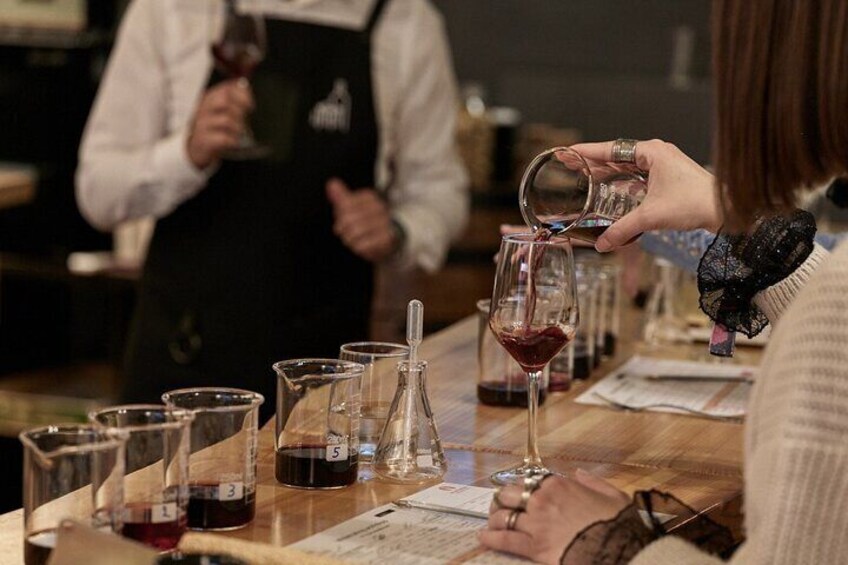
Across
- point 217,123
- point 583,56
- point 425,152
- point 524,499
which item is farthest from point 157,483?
point 583,56

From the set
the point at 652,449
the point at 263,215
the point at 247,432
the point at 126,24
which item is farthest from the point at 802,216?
the point at 126,24

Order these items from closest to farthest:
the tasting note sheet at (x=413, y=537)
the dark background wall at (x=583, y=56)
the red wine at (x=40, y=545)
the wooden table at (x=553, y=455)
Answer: the red wine at (x=40, y=545) → the tasting note sheet at (x=413, y=537) → the wooden table at (x=553, y=455) → the dark background wall at (x=583, y=56)

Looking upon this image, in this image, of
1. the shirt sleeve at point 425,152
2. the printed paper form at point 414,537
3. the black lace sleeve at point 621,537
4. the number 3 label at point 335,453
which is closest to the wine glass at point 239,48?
the shirt sleeve at point 425,152

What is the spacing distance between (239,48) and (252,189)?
340mm

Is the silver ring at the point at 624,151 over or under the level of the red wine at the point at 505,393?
over

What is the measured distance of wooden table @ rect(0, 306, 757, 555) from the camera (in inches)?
67.5

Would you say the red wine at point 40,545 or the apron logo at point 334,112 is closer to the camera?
the red wine at point 40,545

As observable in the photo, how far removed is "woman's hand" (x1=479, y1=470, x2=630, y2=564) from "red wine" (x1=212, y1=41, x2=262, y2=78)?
195 centimetres

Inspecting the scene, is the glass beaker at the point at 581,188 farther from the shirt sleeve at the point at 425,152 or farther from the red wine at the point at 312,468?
the shirt sleeve at the point at 425,152

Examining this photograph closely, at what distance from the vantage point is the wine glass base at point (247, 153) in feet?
10.9

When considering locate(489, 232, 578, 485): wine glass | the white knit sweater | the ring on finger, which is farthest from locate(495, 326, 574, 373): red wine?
the white knit sweater

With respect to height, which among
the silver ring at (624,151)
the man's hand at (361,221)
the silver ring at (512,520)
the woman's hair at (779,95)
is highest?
the woman's hair at (779,95)

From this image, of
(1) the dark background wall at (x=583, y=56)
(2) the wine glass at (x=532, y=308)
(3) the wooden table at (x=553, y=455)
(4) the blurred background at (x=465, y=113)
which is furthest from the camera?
(1) the dark background wall at (x=583, y=56)

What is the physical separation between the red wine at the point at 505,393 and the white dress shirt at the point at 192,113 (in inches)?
48.4
